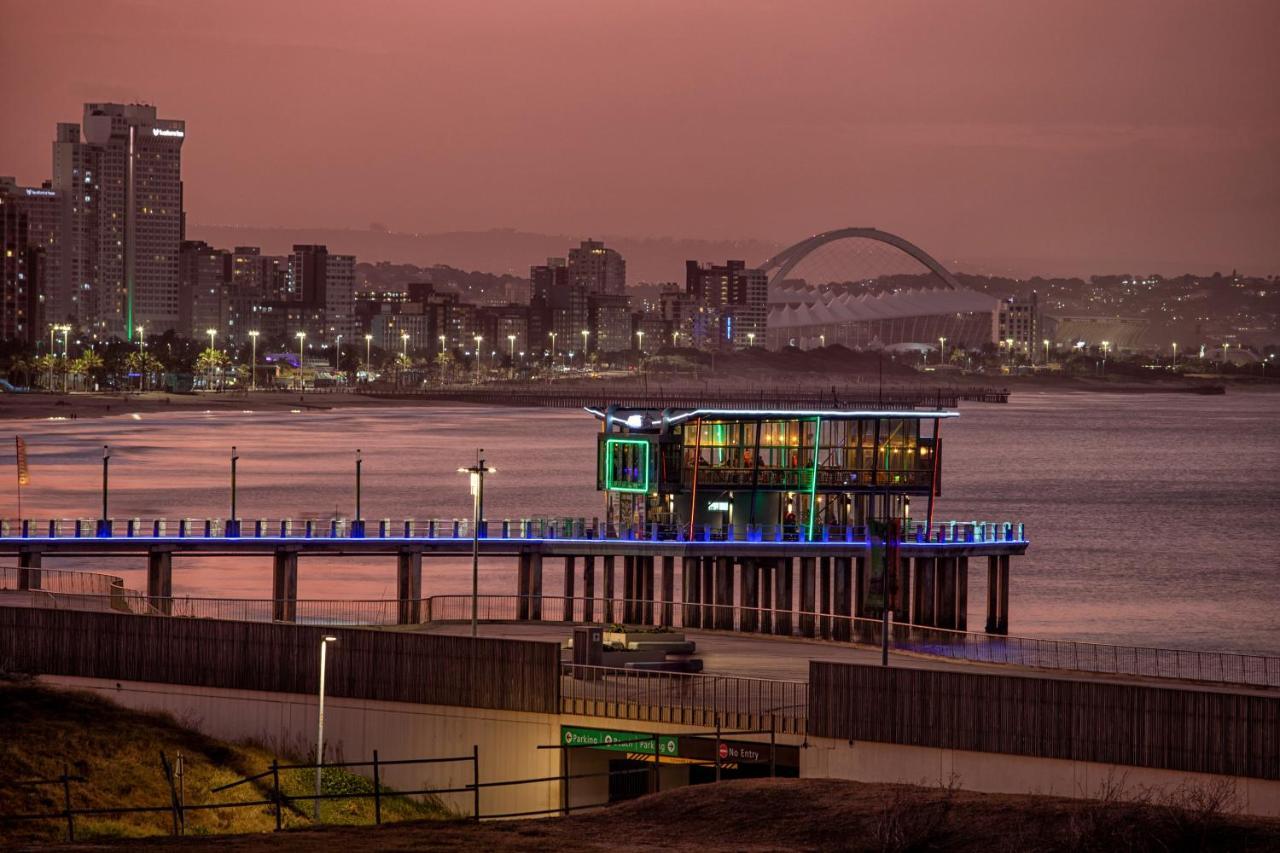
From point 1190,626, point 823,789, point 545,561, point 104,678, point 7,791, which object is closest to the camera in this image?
A: point 823,789

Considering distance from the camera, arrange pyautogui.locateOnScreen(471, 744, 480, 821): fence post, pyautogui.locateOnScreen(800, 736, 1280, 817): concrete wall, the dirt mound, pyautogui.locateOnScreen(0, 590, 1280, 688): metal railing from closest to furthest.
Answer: the dirt mound < pyautogui.locateOnScreen(471, 744, 480, 821): fence post < pyautogui.locateOnScreen(800, 736, 1280, 817): concrete wall < pyautogui.locateOnScreen(0, 590, 1280, 688): metal railing

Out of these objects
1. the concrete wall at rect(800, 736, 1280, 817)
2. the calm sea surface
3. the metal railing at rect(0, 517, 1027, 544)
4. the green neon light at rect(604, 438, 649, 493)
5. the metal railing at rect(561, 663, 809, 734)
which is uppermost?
the green neon light at rect(604, 438, 649, 493)

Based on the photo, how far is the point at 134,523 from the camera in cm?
6259

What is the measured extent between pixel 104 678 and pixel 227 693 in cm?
264

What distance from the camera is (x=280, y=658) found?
129 ft

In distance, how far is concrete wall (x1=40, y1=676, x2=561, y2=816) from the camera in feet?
121

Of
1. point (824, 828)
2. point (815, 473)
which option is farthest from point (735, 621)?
point (824, 828)

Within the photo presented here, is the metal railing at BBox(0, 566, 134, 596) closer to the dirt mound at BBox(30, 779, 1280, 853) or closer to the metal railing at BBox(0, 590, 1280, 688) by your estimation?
the metal railing at BBox(0, 590, 1280, 688)

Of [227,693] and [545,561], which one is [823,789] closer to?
[227,693]

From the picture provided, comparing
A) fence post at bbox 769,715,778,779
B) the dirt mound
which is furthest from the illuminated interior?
the dirt mound

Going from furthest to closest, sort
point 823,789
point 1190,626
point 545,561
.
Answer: point 545,561 → point 1190,626 → point 823,789

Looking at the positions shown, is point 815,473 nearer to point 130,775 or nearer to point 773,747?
point 773,747

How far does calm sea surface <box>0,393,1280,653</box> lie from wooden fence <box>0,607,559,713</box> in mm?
35692

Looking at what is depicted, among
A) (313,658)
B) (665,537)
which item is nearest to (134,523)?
(665,537)
